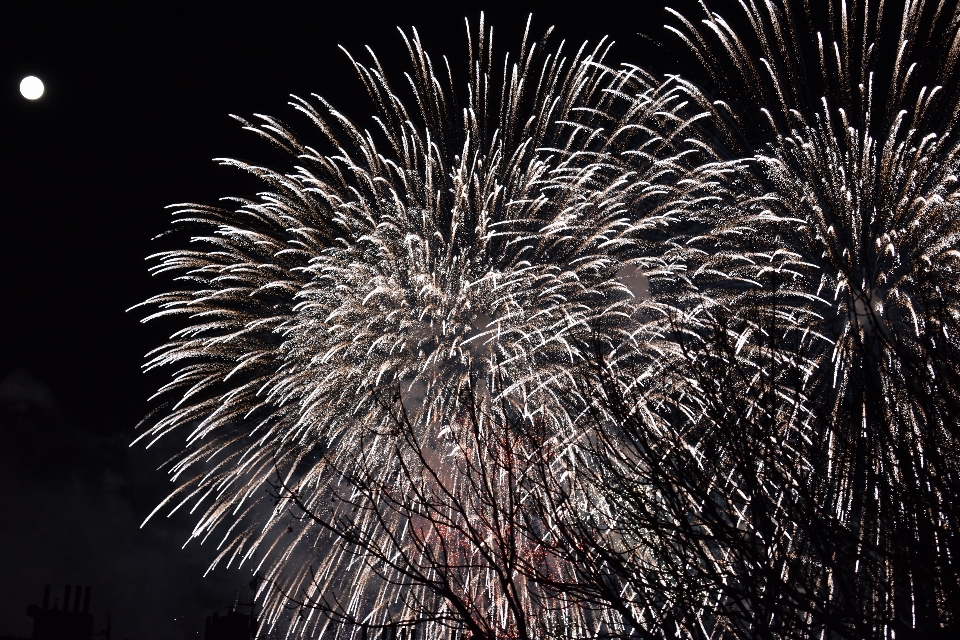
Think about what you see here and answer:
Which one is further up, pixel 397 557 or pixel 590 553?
pixel 590 553

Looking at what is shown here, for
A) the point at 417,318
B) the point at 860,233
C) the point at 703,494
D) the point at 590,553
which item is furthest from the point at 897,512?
the point at 417,318

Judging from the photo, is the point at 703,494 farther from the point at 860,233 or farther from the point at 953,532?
the point at 860,233

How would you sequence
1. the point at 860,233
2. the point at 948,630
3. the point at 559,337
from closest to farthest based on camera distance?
the point at 948,630
the point at 860,233
the point at 559,337

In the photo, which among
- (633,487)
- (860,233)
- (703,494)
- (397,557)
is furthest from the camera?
(397,557)

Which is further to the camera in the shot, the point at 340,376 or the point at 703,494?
the point at 340,376

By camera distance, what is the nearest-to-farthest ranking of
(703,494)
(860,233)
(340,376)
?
(703,494) < (860,233) < (340,376)

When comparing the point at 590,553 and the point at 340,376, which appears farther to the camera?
the point at 340,376

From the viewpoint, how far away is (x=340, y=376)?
18266mm

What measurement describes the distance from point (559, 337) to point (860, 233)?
596 centimetres

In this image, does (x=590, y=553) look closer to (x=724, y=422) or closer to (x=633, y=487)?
(x=633, y=487)

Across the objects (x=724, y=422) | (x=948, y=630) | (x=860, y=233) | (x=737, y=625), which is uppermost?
(x=860, y=233)

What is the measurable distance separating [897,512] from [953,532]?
452 mm

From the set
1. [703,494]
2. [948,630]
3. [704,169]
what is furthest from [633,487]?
[704,169]

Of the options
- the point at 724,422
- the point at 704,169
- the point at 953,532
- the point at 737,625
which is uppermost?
the point at 704,169
